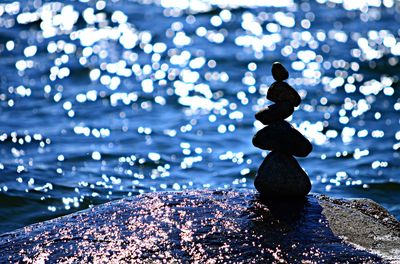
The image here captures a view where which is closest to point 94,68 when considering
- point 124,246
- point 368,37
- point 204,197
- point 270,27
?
point 270,27

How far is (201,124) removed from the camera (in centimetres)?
1439

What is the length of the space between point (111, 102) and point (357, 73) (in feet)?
15.0

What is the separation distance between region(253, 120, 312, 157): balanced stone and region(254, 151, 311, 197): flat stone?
0.23ft

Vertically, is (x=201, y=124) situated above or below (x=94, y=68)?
below

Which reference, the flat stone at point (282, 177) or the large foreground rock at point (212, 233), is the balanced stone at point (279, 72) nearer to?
the flat stone at point (282, 177)

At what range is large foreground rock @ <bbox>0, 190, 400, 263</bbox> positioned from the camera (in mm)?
6867

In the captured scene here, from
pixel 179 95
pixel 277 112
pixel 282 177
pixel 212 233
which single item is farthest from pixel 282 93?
pixel 179 95

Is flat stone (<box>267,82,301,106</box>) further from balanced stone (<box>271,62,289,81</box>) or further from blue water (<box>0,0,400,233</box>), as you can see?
blue water (<box>0,0,400,233</box>)

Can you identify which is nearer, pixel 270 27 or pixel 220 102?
pixel 220 102

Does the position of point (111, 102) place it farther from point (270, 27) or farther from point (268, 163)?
point (268, 163)

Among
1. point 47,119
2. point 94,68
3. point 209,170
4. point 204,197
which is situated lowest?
point 204,197

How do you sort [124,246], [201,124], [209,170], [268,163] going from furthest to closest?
1. [201,124]
2. [209,170]
3. [268,163]
4. [124,246]

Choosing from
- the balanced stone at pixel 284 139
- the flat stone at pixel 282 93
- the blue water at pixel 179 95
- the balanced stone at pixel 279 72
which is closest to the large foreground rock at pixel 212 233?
the balanced stone at pixel 284 139

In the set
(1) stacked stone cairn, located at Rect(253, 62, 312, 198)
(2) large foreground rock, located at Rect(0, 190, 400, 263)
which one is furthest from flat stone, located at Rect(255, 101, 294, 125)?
(2) large foreground rock, located at Rect(0, 190, 400, 263)
